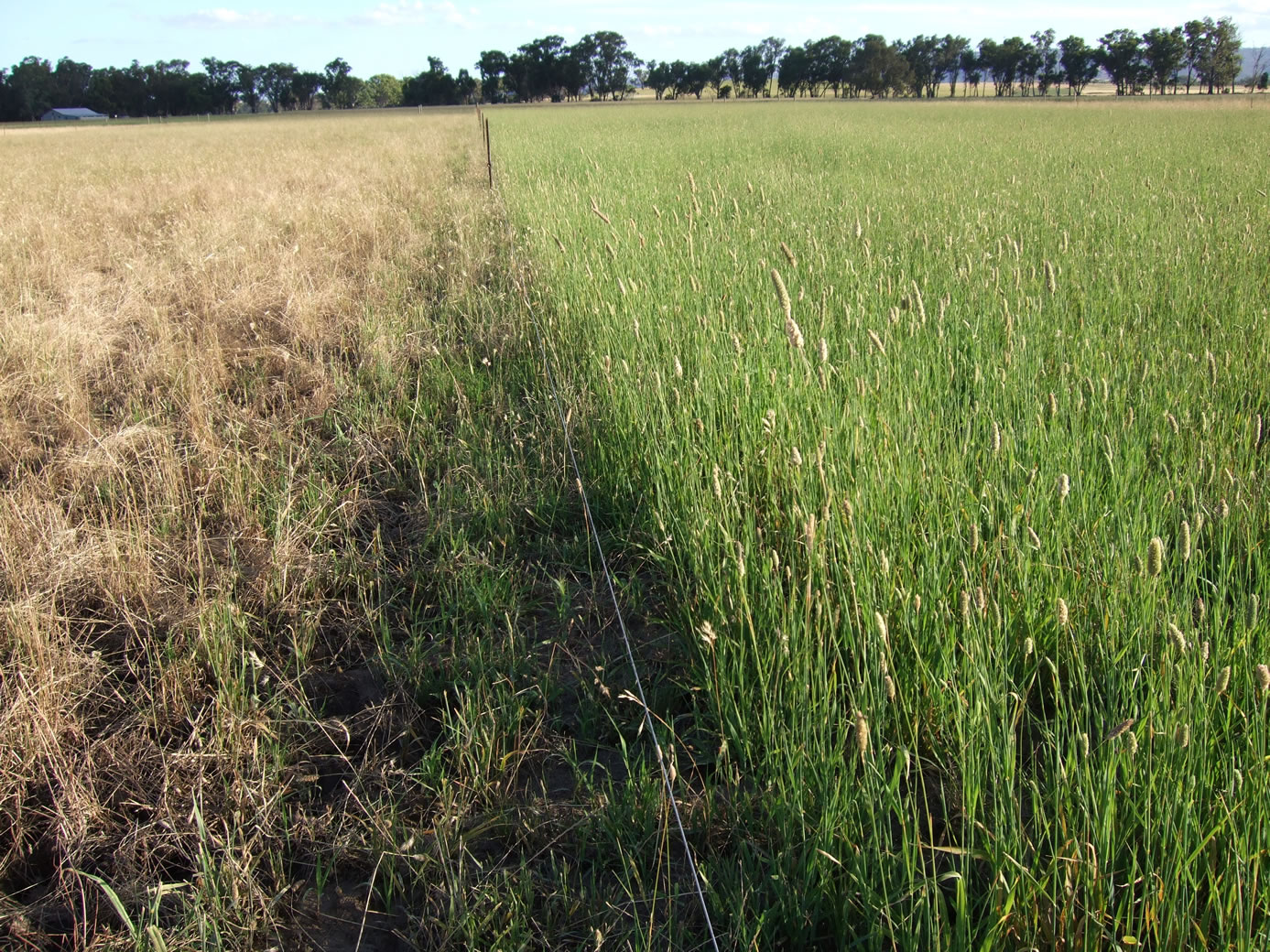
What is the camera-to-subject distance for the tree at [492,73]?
96.8 metres

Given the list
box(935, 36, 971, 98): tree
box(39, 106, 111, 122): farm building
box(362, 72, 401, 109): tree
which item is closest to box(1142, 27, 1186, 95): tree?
box(935, 36, 971, 98): tree

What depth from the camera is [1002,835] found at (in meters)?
1.27

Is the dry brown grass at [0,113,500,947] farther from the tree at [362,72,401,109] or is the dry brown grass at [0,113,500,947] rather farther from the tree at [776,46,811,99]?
the tree at [362,72,401,109]

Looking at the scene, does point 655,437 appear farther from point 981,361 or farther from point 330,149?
point 330,149

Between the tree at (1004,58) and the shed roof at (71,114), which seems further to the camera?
the tree at (1004,58)

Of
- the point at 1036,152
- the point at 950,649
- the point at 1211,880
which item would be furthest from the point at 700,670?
the point at 1036,152

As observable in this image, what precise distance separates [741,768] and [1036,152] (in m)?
11.3

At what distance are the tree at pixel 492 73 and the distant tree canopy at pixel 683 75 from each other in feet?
0.43

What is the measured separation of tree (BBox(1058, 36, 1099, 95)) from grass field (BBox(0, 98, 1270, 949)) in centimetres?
9222

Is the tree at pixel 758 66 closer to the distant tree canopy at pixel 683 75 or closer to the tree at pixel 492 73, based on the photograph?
the distant tree canopy at pixel 683 75

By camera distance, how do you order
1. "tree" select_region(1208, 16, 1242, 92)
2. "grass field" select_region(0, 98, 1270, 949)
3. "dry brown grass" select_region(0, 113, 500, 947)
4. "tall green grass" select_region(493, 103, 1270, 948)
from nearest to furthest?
"tall green grass" select_region(493, 103, 1270, 948) < "grass field" select_region(0, 98, 1270, 949) < "dry brown grass" select_region(0, 113, 500, 947) < "tree" select_region(1208, 16, 1242, 92)

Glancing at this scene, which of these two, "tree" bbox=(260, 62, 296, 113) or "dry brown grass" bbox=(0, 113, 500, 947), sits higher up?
"tree" bbox=(260, 62, 296, 113)

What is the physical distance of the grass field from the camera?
1.43 meters

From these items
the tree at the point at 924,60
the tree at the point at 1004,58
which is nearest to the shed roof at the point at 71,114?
the tree at the point at 924,60
